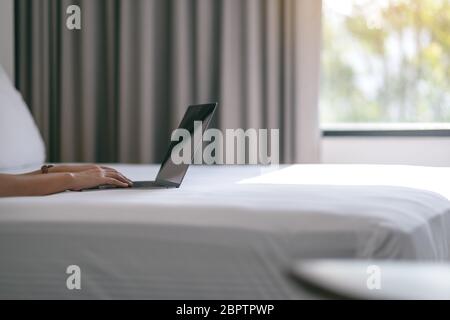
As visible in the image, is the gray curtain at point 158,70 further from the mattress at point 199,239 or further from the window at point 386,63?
the mattress at point 199,239

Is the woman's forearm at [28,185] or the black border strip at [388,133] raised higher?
the black border strip at [388,133]

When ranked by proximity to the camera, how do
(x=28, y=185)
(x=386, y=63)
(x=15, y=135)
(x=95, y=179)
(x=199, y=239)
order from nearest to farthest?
1. (x=199, y=239)
2. (x=28, y=185)
3. (x=95, y=179)
4. (x=15, y=135)
5. (x=386, y=63)

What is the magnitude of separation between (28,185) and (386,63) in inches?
81.7

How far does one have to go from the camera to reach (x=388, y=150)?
2918 mm

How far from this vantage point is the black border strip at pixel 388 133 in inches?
112

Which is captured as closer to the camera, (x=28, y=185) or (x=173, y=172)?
(x=28, y=185)

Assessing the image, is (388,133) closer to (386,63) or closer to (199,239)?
(386,63)

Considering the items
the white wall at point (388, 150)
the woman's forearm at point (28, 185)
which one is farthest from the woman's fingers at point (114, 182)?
the white wall at point (388, 150)

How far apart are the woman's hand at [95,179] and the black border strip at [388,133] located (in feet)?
5.16

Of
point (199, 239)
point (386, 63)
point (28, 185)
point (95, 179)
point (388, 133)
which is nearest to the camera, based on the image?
point (199, 239)

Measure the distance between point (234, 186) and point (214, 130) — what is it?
1365 mm

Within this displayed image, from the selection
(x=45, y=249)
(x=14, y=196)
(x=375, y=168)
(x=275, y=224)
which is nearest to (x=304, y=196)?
(x=275, y=224)

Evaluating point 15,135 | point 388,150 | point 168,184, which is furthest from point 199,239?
point 388,150

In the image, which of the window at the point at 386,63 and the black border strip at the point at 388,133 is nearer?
the black border strip at the point at 388,133
